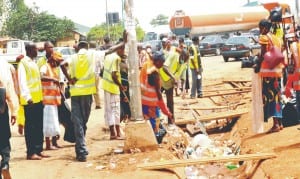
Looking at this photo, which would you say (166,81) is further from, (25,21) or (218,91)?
(25,21)

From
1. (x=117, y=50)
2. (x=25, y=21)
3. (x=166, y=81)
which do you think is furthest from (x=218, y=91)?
(x=25, y=21)

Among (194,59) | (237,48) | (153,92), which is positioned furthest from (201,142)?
(237,48)

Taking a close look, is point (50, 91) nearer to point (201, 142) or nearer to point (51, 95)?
point (51, 95)

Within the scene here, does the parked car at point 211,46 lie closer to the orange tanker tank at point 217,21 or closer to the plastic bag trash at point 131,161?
the orange tanker tank at point 217,21

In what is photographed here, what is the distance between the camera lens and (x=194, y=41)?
15258mm

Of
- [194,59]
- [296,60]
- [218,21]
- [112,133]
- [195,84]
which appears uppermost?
[218,21]

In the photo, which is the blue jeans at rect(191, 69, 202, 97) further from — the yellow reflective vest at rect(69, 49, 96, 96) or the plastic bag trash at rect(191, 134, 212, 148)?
the yellow reflective vest at rect(69, 49, 96, 96)

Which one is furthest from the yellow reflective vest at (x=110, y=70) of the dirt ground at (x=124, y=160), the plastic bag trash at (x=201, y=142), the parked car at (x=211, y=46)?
the parked car at (x=211, y=46)

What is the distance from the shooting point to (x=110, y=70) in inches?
378

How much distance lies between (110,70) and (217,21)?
3402cm

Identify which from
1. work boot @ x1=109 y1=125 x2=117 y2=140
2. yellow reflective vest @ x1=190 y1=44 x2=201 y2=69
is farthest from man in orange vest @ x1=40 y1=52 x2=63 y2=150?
yellow reflective vest @ x1=190 y1=44 x2=201 y2=69

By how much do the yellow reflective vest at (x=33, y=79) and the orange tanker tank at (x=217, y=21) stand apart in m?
31.7

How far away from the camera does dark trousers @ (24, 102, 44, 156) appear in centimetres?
841

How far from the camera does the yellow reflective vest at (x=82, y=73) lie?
8203 millimetres
